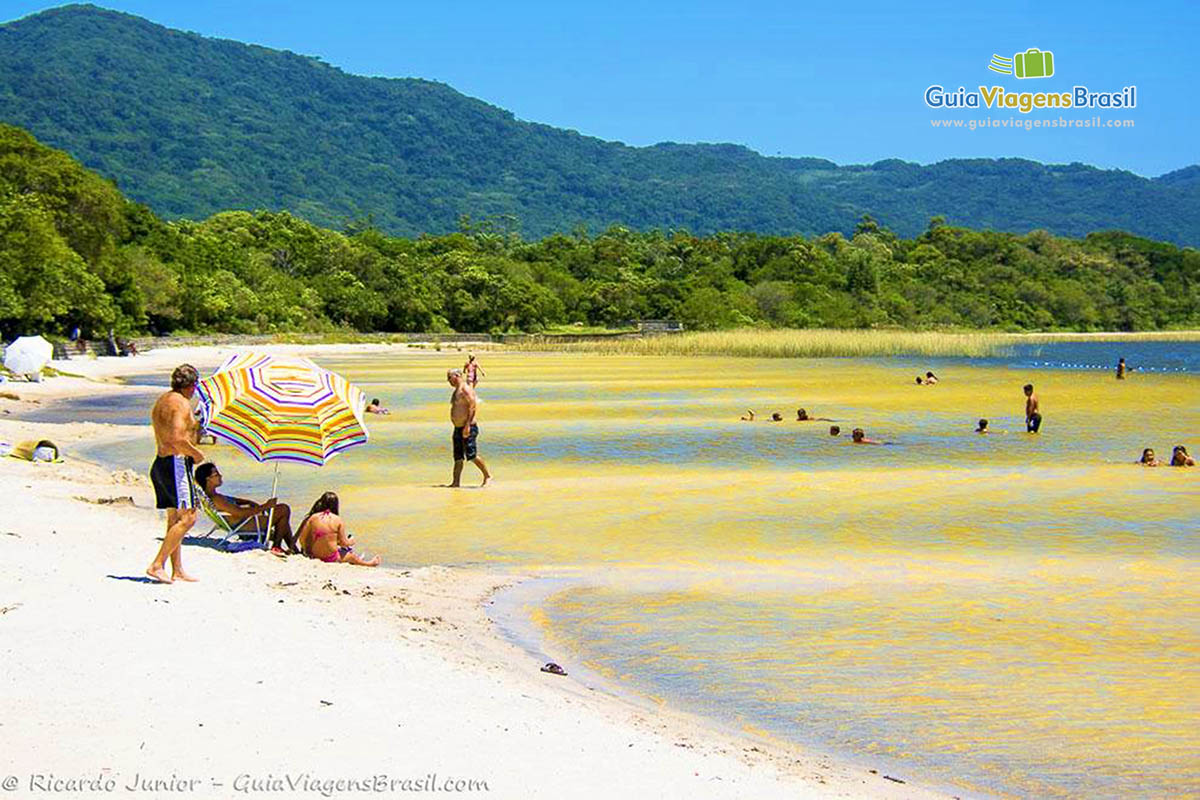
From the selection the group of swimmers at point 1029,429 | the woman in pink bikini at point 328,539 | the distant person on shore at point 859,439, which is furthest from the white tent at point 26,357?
the woman in pink bikini at point 328,539

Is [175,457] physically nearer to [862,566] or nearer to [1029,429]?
[862,566]

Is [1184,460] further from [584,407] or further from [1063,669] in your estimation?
[584,407]

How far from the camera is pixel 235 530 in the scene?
38.5 ft

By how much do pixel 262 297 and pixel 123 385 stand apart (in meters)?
40.1

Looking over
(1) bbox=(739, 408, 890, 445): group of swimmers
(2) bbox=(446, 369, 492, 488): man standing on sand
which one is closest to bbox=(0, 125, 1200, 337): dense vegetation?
(1) bbox=(739, 408, 890, 445): group of swimmers

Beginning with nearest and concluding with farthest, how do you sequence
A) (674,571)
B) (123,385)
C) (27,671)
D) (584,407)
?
1. (27,671)
2. (674,571)
3. (584,407)
4. (123,385)

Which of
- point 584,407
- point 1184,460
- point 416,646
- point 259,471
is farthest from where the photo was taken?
point 584,407

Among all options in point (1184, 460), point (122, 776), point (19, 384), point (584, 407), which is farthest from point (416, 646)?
point (19, 384)

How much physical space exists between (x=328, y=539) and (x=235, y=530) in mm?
874

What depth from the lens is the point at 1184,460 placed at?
20.2m

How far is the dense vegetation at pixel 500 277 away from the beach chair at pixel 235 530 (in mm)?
34808

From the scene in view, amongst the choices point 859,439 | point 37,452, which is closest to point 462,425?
point 37,452

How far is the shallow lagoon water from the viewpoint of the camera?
7523 millimetres

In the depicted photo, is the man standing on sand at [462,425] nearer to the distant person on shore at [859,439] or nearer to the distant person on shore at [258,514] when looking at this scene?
the distant person on shore at [258,514]
